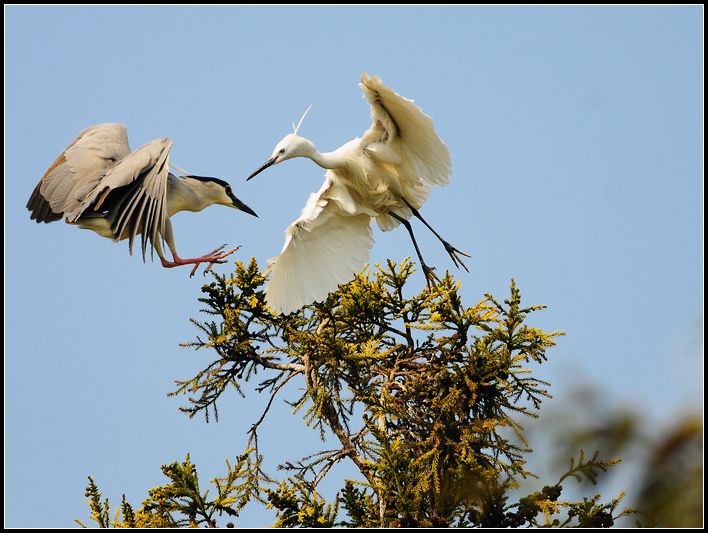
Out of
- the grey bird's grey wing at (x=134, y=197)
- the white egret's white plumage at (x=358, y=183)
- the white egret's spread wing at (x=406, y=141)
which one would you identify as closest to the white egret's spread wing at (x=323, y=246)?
the white egret's white plumage at (x=358, y=183)

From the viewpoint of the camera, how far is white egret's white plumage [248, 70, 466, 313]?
618cm

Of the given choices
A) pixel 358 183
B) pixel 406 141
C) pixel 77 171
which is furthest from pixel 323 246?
pixel 77 171

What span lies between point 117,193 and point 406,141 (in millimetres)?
2160

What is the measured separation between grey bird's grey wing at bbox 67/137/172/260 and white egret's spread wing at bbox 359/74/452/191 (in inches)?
60.7

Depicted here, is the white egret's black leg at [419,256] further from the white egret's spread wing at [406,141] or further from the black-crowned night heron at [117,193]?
the black-crowned night heron at [117,193]

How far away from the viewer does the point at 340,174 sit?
21.8ft

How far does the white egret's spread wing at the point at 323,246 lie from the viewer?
19.5ft

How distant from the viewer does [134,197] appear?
18.8 ft

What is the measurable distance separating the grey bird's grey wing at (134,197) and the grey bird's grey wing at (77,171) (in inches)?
7.5

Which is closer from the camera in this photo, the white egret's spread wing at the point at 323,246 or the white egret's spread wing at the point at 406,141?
the white egret's spread wing at the point at 323,246

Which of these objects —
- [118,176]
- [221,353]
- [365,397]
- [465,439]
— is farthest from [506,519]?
[118,176]

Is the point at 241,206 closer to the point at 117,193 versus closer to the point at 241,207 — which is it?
the point at 241,207

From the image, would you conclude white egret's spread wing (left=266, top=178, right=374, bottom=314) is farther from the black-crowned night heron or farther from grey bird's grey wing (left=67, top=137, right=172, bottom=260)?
grey bird's grey wing (left=67, top=137, right=172, bottom=260)

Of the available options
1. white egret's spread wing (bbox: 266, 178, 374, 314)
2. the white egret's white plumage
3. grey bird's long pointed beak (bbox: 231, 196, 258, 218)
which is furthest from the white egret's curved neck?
grey bird's long pointed beak (bbox: 231, 196, 258, 218)
